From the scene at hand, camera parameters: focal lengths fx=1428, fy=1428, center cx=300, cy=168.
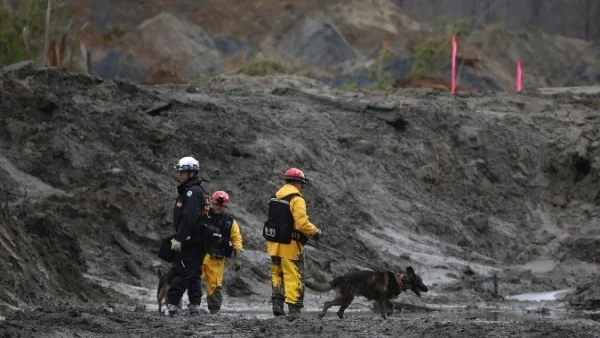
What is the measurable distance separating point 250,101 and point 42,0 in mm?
9805

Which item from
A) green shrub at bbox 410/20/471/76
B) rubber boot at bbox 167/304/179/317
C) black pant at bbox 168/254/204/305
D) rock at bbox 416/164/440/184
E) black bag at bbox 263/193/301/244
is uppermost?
green shrub at bbox 410/20/471/76

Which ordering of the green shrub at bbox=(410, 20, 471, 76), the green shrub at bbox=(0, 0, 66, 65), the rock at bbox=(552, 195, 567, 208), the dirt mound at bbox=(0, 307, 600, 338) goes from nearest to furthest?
1. the dirt mound at bbox=(0, 307, 600, 338)
2. the rock at bbox=(552, 195, 567, 208)
3. the green shrub at bbox=(0, 0, 66, 65)
4. the green shrub at bbox=(410, 20, 471, 76)

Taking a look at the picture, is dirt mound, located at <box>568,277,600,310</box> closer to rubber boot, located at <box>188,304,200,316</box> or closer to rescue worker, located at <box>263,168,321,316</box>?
rescue worker, located at <box>263,168,321,316</box>

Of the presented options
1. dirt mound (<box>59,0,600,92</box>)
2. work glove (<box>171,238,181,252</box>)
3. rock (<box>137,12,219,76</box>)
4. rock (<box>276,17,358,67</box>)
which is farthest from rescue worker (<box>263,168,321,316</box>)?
rock (<box>276,17,358,67</box>)

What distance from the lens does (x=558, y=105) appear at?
39219mm

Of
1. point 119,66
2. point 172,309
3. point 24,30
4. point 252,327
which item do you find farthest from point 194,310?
point 119,66

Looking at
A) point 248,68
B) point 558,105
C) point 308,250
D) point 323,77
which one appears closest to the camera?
point 308,250

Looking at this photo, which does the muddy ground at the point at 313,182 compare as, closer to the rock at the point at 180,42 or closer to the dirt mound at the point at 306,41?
the dirt mound at the point at 306,41

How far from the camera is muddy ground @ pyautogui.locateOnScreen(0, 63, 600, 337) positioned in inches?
896

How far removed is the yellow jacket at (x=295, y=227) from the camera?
16141 millimetres

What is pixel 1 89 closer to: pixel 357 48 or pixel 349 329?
pixel 349 329

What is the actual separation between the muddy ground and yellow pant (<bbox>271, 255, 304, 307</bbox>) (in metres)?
0.88

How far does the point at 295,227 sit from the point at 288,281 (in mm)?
641

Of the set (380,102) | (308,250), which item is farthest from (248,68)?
(308,250)
